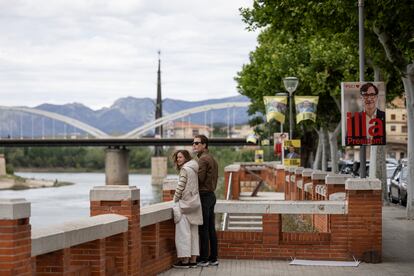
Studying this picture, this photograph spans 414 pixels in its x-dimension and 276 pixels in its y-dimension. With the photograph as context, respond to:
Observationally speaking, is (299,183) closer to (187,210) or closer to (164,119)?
(187,210)

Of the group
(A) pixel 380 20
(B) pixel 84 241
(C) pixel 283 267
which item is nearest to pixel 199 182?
(C) pixel 283 267

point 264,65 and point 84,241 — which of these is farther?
point 264,65

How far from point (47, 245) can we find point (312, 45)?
128 ft

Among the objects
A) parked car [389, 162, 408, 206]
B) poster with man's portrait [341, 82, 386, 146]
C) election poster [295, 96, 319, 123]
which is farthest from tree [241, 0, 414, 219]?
election poster [295, 96, 319, 123]

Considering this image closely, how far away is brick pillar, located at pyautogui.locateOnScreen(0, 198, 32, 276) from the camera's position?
7.89 m

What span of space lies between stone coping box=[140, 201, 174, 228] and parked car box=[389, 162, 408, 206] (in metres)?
19.2

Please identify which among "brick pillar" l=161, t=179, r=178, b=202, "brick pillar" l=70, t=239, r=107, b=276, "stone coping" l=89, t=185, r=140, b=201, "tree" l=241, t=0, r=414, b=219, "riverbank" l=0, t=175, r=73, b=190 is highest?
"tree" l=241, t=0, r=414, b=219

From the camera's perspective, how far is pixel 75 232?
9.59 m

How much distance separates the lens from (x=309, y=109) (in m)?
38.3

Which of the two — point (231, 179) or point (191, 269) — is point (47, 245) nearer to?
point (191, 269)

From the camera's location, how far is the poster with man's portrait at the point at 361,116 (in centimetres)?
1733

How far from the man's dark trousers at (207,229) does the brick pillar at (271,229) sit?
1.17m

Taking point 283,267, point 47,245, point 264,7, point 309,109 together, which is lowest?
point 283,267

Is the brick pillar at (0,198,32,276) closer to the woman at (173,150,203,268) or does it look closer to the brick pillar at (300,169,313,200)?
the woman at (173,150,203,268)
